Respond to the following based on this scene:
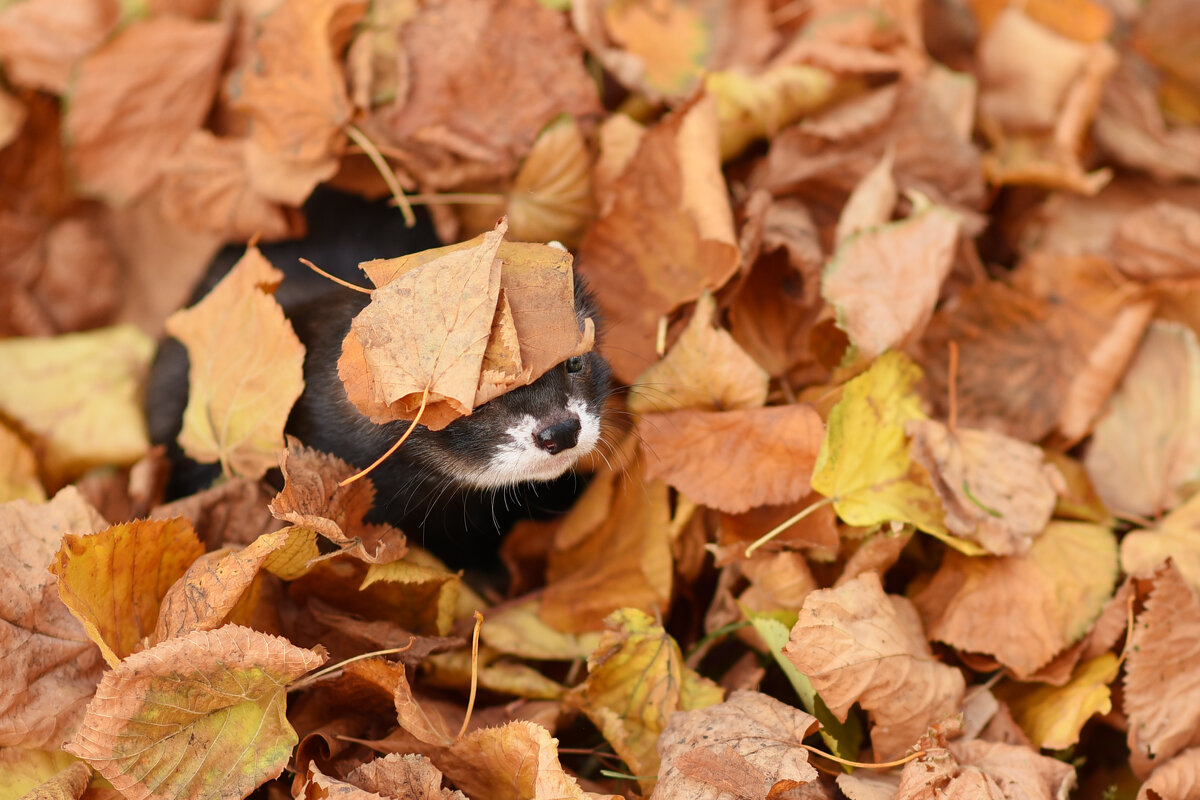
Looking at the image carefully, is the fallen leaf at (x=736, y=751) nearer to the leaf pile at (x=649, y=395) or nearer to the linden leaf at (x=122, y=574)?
the leaf pile at (x=649, y=395)

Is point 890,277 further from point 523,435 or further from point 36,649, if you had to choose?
point 36,649

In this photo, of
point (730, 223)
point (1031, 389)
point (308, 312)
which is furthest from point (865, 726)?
point (308, 312)

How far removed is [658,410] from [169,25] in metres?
1.75

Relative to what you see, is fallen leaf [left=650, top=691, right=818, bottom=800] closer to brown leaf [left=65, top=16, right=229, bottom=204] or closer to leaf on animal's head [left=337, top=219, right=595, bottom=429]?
leaf on animal's head [left=337, top=219, right=595, bottom=429]

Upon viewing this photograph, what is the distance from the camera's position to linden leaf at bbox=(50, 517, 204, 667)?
1697 millimetres

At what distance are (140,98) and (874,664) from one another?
241 cm

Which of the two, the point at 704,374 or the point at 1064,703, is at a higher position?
the point at 704,374

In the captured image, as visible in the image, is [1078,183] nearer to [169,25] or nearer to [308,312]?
[308,312]

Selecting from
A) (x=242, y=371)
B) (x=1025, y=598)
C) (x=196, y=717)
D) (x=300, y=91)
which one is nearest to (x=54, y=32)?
(x=300, y=91)

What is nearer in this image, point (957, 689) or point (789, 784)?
point (789, 784)

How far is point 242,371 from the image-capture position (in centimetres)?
216

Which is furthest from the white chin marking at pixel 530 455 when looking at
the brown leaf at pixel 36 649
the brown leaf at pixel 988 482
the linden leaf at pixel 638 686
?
the brown leaf at pixel 36 649

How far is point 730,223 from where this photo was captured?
2301 millimetres

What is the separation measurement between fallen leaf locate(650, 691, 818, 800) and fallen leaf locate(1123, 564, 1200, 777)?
691mm
